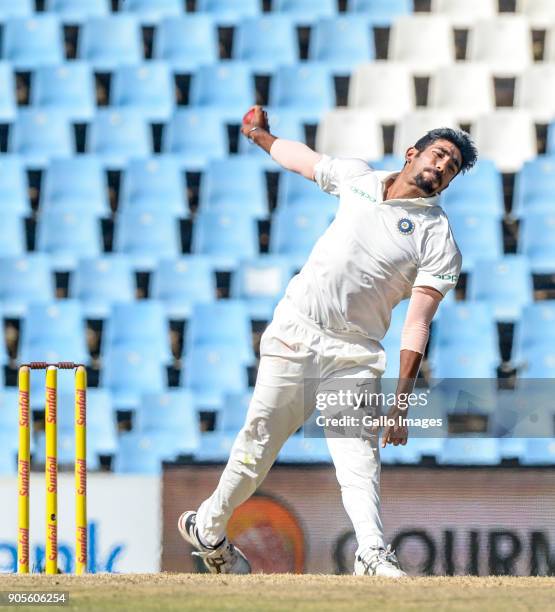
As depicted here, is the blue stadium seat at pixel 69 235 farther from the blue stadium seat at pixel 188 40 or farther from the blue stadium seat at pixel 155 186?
the blue stadium seat at pixel 188 40

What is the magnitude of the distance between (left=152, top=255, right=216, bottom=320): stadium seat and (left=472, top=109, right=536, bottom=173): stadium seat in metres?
2.52

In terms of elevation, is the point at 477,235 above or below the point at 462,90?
below

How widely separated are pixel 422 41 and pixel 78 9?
3083 mm

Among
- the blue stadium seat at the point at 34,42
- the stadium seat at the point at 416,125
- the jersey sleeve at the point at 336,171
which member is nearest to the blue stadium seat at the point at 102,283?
the blue stadium seat at the point at 34,42

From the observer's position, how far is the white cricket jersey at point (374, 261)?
4.06m

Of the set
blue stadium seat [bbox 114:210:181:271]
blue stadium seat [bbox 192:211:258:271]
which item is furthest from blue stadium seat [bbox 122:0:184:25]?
blue stadium seat [bbox 192:211:258:271]

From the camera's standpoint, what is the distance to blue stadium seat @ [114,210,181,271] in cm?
1008

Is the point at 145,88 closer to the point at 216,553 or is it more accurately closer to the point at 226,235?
the point at 226,235

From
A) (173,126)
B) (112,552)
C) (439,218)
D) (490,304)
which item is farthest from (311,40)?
(439,218)

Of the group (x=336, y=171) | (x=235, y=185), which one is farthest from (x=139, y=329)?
(x=336, y=171)

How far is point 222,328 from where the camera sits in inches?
371

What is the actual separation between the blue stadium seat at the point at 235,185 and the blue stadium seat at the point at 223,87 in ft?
2.36

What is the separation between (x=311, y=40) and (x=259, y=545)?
6.36 meters

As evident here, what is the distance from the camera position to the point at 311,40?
1120 centimetres
